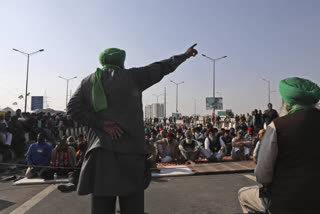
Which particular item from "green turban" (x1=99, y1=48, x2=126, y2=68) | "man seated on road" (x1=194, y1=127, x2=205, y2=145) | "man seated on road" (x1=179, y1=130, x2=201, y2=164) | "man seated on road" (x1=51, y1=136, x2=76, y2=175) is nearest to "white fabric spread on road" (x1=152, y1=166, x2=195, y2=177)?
"man seated on road" (x1=179, y1=130, x2=201, y2=164)

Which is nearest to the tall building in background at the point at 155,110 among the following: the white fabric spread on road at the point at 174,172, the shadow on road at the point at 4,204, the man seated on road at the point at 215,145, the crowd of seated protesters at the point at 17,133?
the crowd of seated protesters at the point at 17,133

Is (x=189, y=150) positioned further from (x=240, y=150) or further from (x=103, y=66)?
(x=103, y=66)

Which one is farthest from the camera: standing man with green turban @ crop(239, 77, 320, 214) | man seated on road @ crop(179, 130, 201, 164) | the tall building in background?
the tall building in background

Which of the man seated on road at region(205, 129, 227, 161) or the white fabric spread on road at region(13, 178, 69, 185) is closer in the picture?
the white fabric spread on road at region(13, 178, 69, 185)

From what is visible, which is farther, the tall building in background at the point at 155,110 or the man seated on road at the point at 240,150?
the tall building in background at the point at 155,110

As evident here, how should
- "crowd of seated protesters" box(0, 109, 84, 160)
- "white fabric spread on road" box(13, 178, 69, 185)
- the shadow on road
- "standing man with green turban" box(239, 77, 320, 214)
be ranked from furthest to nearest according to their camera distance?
1. "crowd of seated protesters" box(0, 109, 84, 160)
2. "white fabric spread on road" box(13, 178, 69, 185)
3. the shadow on road
4. "standing man with green turban" box(239, 77, 320, 214)

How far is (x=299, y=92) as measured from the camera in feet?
6.00

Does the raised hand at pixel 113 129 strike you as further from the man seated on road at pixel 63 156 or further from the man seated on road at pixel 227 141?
the man seated on road at pixel 227 141

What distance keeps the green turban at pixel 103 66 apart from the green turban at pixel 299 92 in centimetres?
135

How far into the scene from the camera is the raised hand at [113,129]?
5.56 ft

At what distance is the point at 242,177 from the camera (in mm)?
6285

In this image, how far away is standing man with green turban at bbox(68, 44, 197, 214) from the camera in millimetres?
1679

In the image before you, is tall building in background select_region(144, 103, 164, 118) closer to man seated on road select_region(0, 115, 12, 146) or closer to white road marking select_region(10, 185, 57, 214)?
man seated on road select_region(0, 115, 12, 146)

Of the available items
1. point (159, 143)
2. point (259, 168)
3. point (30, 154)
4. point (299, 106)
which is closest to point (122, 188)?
point (259, 168)
